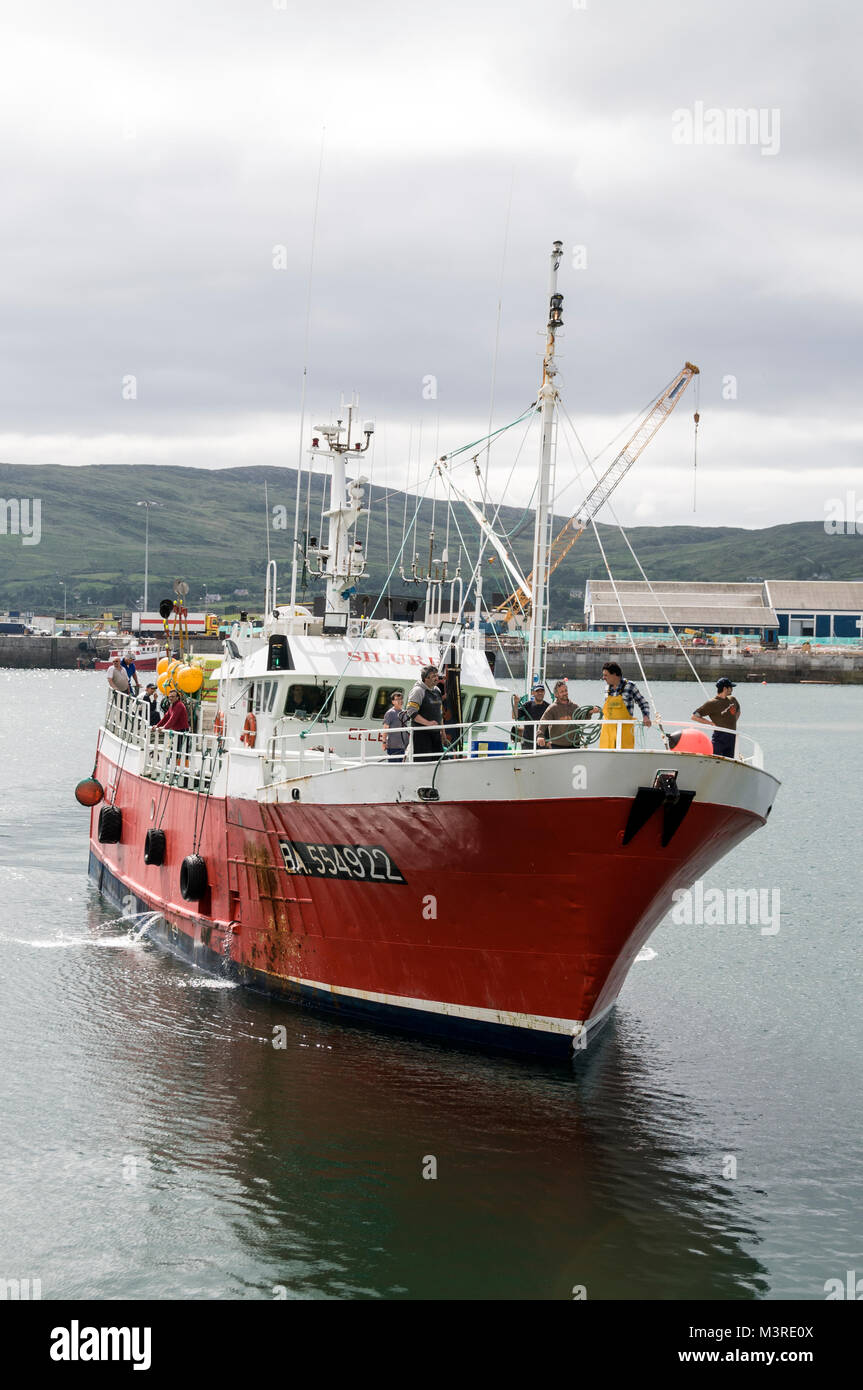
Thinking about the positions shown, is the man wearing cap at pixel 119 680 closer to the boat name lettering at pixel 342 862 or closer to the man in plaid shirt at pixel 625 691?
the boat name lettering at pixel 342 862

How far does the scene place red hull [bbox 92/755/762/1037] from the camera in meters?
15.9

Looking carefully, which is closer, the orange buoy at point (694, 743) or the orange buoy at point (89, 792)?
the orange buoy at point (694, 743)

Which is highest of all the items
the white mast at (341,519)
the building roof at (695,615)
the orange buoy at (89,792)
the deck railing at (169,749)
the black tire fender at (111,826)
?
the building roof at (695,615)

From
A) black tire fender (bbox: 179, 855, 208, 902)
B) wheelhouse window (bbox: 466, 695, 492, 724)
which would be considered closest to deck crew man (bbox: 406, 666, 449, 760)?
wheelhouse window (bbox: 466, 695, 492, 724)

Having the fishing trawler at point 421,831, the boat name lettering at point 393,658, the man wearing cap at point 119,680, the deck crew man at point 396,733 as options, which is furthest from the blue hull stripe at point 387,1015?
the man wearing cap at point 119,680

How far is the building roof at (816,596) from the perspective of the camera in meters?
194

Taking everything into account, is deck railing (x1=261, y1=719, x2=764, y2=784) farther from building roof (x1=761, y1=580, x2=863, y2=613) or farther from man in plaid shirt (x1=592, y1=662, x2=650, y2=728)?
building roof (x1=761, y1=580, x2=863, y2=613)

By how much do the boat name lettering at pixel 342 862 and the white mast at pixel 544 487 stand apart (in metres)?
3.58

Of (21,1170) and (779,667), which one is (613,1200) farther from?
(779,667)

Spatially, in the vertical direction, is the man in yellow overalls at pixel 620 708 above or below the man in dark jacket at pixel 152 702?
above

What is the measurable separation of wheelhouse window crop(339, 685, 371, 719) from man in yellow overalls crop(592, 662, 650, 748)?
5837 mm

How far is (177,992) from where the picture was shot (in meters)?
22.3
